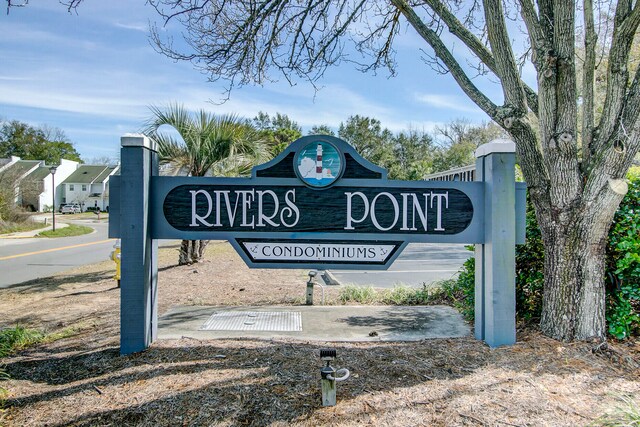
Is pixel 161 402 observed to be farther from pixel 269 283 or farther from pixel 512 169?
pixel 269 283

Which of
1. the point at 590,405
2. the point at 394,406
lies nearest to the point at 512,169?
the point at 590,405

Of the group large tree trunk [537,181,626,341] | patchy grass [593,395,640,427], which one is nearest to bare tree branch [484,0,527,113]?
large tree trunk [537,181,626,341]

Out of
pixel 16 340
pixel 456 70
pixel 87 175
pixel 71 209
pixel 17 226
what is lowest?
pixel 16 340

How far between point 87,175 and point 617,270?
7308 centimetres

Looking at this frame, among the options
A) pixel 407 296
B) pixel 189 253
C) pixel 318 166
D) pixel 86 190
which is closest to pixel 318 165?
pixel 318 166

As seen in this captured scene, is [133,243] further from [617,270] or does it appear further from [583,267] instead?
[617,270]

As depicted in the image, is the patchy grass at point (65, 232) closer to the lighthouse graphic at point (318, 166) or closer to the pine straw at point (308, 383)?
the pine straw at point (308, 383)

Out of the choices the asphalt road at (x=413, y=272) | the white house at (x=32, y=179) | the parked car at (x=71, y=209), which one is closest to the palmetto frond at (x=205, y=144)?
the asphalt road at (x=413, y=272)

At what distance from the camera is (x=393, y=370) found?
11.2 ft

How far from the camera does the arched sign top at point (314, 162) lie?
13.2 feet

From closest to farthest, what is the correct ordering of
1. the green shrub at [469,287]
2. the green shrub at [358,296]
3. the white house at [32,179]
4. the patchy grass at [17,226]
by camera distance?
1. the green shrub at [469,287]
2. the green shrub at [358,296]
3. the patchy grass at [17,226]
4. the white house at [32,179]

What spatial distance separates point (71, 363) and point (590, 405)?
394 centimetres

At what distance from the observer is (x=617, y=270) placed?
3980 millimetres

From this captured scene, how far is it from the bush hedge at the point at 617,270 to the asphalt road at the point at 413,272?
8.38 feet
